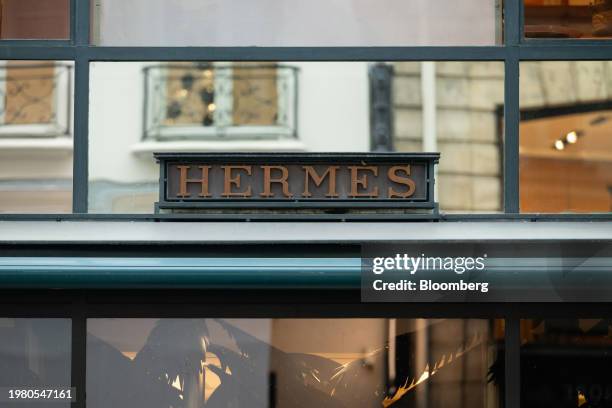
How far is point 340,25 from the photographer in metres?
8.84

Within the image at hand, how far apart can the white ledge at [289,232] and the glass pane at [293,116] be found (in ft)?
1.09

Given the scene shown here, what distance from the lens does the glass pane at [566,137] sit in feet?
28.4

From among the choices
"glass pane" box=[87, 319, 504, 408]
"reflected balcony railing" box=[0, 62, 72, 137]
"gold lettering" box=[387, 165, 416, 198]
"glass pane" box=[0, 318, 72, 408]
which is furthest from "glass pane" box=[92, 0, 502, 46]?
"glass pane" box=[0, 318, 72, 408]

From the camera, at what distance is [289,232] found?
321 inches

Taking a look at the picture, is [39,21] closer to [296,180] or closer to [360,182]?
[296,180]

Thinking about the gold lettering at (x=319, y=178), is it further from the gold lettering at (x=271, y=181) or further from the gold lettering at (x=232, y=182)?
the gold lettering at (x=232, y=182)

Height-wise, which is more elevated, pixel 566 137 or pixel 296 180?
pixel 566 137

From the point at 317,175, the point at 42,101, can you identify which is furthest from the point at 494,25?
the point at 42,101

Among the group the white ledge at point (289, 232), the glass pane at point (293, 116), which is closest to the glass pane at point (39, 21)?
the glass pane at point (293, 116)

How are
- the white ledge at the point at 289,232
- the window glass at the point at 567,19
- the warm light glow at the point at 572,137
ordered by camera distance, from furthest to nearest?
the window glass at the point at 567,19 < the warm light glow at the point at 572,137 < the white ledge at the point at 289,232

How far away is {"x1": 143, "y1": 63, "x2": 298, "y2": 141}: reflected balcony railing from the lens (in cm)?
868

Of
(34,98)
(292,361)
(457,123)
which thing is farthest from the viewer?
(34,98)

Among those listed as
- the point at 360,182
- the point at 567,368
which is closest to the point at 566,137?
the point at 360,182

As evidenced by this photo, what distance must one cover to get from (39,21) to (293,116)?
2.49 m
